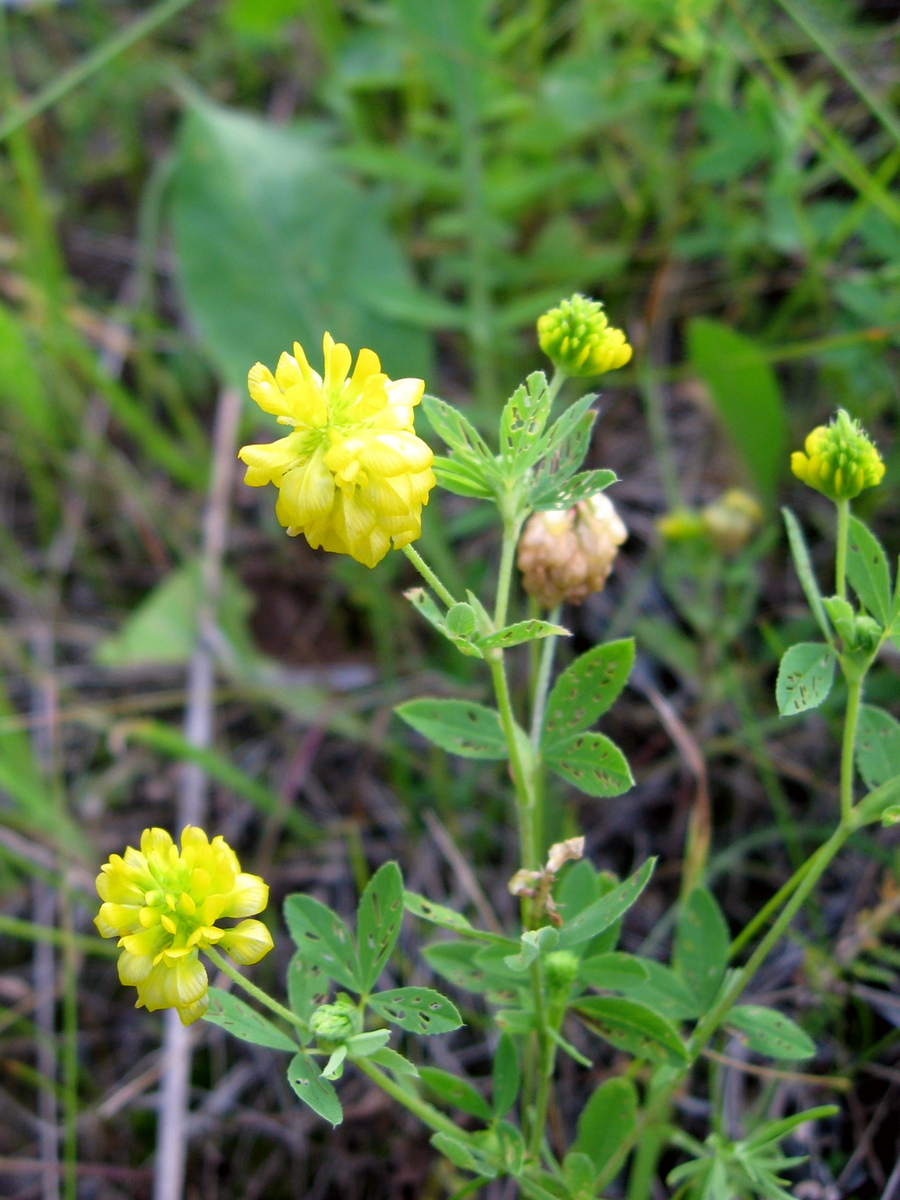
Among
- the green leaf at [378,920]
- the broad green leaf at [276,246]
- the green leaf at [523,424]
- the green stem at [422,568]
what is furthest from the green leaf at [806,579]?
the broad green leaf at [276,246]

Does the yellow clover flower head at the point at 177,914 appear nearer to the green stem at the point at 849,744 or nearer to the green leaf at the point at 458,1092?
the green leaf at the point at 458,1092

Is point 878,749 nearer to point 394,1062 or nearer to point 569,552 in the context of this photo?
point 569,552

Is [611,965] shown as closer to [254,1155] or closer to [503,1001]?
[503,1001]

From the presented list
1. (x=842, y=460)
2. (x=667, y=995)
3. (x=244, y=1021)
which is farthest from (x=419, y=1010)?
(x=842, y=460)

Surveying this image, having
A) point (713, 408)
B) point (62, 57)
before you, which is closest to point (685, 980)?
point (713, 408)

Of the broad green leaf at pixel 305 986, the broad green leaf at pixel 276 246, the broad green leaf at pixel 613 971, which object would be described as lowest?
the broad green leaf at pixel 613 971

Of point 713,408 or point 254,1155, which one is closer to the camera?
point 254,1155
